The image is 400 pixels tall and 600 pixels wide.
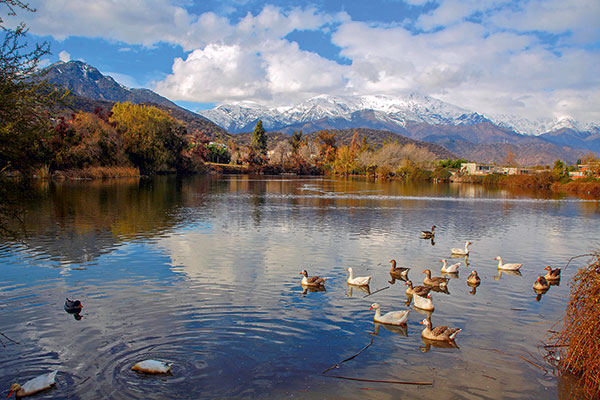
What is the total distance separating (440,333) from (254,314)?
4.93 metres

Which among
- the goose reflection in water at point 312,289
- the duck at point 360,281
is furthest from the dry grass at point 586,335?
the goose reflection in water at point 312,289

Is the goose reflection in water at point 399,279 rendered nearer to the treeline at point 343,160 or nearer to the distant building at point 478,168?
the treeline at point 343,160

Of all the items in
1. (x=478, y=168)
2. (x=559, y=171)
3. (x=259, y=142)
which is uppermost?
(x=259, y=142)

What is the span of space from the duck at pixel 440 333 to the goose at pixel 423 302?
1.78 meters

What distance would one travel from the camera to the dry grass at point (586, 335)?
288 inches

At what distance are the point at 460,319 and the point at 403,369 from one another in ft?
12.3

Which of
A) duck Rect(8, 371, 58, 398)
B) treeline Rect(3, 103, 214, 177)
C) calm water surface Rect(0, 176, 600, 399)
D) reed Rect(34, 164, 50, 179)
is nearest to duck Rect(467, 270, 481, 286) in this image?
calm water surface Rect(0, 176, 600, 399)

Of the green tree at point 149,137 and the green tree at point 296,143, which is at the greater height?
the green tree at point 296,143

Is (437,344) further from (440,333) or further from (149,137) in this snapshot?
(149,137)

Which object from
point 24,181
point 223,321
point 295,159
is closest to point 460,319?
point 223,321

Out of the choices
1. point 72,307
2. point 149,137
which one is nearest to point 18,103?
point 72,307

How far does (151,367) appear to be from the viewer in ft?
26.0

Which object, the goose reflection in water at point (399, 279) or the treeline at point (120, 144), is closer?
the goose reflection in water at point (399, 279)

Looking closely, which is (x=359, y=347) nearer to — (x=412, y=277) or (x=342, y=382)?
(x=342, y=382)
